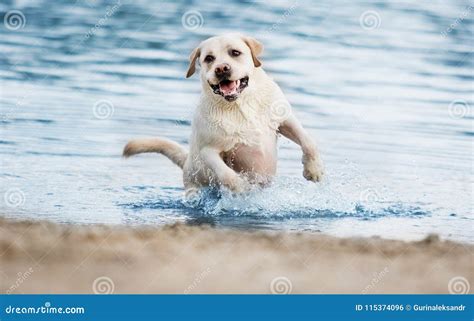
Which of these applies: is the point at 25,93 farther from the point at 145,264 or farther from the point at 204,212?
the point at 145,264

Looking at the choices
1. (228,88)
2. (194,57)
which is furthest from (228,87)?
(194,57)

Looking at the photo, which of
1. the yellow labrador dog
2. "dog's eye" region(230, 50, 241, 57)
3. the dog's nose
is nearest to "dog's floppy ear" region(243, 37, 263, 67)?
the yellow labrador dog

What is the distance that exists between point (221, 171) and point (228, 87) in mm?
483

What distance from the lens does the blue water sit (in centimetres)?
619

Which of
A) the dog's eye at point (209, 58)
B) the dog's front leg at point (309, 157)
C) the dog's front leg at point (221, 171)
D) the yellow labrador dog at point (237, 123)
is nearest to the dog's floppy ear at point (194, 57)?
the yellow labrador dog at point (237, 123)

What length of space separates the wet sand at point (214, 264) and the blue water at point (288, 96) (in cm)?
80

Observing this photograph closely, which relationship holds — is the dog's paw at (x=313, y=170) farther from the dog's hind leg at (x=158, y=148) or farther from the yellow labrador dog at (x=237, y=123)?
the dog's hind leg at (x=158, y=148)

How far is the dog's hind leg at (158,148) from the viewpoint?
6.67 metres

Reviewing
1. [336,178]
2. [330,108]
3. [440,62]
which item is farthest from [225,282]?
[440,62]

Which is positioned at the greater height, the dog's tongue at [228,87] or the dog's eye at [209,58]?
the dog's eye at [209,58]

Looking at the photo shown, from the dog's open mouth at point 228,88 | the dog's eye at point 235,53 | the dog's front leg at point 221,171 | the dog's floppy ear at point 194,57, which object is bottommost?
the dog's front leg at point 221,171

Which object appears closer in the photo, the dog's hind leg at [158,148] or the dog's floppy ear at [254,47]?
the dog's floppy ear at [254,47]

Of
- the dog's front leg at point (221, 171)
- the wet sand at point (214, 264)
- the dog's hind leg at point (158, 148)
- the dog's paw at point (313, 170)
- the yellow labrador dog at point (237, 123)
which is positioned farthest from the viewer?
the dog's hind leg at point (158, 148)

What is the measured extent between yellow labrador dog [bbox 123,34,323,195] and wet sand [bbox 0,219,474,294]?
1091 millimetres
